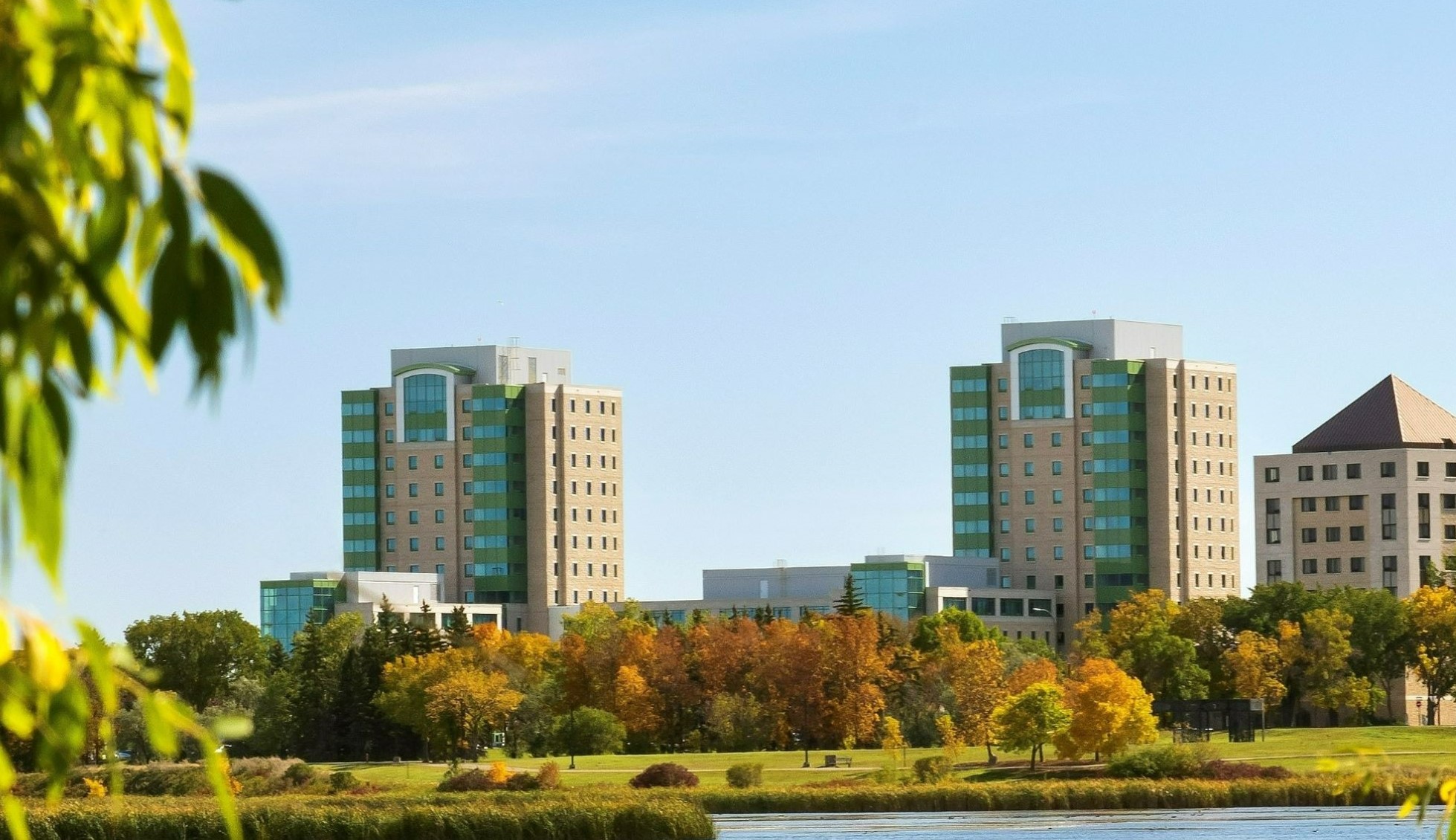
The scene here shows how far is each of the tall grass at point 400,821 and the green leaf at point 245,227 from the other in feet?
170

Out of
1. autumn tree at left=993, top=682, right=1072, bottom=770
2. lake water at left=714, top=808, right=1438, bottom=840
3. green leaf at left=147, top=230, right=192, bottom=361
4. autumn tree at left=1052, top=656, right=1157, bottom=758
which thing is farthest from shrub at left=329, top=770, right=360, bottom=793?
green leaf at left=147, top=230, right=192, bottom=361

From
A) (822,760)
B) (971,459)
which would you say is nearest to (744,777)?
(822,760)

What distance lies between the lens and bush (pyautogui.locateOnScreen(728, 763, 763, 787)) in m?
80.9

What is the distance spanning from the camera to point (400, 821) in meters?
55.2

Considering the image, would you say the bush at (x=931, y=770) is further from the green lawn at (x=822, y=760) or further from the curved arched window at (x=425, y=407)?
the curved arched window at (x=425, y=407)

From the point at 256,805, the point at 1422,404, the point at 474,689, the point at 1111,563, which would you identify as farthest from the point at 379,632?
the point at 1422,404

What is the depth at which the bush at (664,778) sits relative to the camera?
266 feet

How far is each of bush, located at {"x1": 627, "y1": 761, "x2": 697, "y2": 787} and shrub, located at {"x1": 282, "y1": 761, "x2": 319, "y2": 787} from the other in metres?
11.2

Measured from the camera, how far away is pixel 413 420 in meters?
182

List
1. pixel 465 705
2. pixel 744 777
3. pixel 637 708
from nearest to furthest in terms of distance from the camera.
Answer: pixel 744 777, pixel 465 705, pixel 637 708

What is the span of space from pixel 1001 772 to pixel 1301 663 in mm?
43162

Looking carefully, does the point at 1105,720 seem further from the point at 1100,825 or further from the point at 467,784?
the point at 467,784

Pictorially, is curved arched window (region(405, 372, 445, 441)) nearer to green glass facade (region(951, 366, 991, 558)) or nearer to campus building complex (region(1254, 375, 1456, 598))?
green glass facade (region(951, 366, 991, 558))

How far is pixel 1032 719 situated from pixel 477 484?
334 feet
